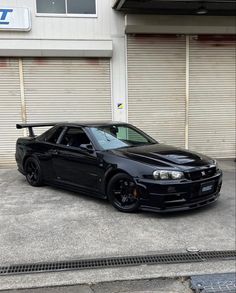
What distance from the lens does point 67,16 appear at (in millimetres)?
10391

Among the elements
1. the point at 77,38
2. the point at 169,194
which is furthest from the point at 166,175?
the point at 77,38

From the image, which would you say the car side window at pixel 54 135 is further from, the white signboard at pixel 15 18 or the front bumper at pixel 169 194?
the white signboard at pixel 15 18

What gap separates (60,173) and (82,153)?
765 mm

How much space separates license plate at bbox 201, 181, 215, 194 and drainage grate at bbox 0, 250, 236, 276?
1404 mm

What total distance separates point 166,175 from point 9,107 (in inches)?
254

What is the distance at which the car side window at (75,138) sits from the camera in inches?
262

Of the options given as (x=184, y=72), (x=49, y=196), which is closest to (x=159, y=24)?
(x=184, y=72)

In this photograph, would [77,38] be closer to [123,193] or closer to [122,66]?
[122,66]

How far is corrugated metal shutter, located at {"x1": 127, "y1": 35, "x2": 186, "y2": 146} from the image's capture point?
35.5 feet

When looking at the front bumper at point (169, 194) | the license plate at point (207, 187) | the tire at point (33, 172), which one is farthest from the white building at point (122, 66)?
the front bumper at point (169, 194)

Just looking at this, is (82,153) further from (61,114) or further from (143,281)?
(61,114)

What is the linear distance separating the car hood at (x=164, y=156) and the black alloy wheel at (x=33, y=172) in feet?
6.75

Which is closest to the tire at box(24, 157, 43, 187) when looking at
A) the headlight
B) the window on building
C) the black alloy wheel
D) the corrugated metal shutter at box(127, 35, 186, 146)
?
the black alloy wheel

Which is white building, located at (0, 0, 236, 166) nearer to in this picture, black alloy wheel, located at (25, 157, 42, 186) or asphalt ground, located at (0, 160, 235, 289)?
black alloy wheel, located at (25, 157, 42, 186)
